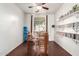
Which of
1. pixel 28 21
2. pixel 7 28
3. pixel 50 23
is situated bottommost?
pixel 7 28

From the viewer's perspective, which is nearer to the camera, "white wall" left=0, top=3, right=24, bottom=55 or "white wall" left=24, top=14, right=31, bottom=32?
"white wall" left=0, top=3, right=24, bottom=55

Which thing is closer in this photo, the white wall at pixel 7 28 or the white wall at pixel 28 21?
the white wall at pixel 7 28

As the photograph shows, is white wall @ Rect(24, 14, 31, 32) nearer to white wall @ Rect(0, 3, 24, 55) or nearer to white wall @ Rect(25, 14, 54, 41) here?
white wall @ Rect(25, 14, 54, 41)

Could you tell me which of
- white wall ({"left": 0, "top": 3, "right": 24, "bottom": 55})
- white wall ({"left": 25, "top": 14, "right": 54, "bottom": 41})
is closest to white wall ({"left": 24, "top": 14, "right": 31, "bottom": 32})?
white wall ({"left": 25, "top": 14, "right": 54, "bottom": 41})

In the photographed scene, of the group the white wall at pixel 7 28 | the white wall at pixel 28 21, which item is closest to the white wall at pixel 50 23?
the white wall at pixel 28 21

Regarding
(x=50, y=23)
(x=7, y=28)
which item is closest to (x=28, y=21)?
(x=50, y=23)

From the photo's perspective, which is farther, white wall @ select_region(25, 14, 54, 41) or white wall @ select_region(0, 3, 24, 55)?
white wall @ select_region(25, 14, 54, 41)

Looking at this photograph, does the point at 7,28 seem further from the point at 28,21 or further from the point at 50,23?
the point at 50,23

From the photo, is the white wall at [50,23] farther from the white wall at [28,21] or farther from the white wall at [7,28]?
the white wall at [7,28]

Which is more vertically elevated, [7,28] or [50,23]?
[50,23]

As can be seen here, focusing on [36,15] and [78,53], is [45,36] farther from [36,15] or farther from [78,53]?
[36,15]

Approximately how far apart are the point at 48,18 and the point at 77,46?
5073mm

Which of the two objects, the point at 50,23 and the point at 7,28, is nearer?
the point at 7,28

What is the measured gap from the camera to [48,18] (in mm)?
7918
